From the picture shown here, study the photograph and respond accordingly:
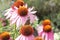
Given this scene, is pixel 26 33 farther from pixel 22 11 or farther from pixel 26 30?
pixel 22 11

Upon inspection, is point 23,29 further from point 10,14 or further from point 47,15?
point 47,15

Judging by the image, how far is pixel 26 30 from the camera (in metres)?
0.92

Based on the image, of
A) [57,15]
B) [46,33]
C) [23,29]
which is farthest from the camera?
[57,15]

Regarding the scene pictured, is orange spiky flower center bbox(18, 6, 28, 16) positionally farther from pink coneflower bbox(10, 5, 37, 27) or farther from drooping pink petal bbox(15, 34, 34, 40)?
drooping pink petal bbox(15, 34, 34, 40)

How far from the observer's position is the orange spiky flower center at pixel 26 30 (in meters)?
0.89

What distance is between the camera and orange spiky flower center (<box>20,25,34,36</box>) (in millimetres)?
891

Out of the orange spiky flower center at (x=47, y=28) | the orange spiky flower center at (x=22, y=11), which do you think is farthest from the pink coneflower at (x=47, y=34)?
the orange spiky flower center at (x=22, y=11)

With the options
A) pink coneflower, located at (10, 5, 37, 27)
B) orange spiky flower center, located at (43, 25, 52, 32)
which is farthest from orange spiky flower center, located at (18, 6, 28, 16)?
orange spiky flower center, located at (43, 25, 52, 32)

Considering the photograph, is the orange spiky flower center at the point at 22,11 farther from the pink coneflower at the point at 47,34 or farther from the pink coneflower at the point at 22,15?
the pink coneflower at the point at 47,34

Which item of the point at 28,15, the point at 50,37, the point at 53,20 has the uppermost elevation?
the point at 28,15

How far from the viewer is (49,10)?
3.50 m

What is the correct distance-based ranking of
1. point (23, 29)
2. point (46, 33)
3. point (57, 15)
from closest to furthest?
point (23, 29), point (46, 33), point (57, 15)

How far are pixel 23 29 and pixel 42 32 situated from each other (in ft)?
0.44

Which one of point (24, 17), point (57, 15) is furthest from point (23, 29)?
point (57, 15)
